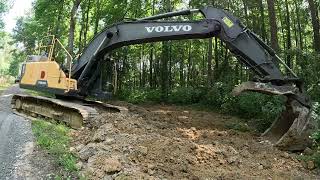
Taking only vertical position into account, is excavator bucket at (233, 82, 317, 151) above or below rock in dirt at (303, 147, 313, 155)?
above

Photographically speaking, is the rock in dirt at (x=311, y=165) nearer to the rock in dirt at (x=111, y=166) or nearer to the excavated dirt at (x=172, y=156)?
the excavated dirt at (x=172, y=156)

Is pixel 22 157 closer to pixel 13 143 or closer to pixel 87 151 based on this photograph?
pixel 13 143

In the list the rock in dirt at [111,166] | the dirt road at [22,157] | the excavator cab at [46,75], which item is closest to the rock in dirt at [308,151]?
the rock in dirt at [111,166]

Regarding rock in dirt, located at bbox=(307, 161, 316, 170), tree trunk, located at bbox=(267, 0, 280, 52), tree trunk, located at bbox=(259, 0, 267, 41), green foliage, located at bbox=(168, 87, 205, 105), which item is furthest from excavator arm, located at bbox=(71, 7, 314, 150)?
tree trunk, located at bbox=(259, 0, 267, 41)

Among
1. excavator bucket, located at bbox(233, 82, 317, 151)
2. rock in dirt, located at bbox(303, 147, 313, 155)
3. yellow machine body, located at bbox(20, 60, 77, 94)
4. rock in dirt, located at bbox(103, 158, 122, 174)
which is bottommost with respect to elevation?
rock in dirt, located at bbox(303, 147, 313, 155)

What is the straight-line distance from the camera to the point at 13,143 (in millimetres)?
8375

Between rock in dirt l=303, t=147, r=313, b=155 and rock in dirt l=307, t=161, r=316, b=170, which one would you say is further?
rock in dirt l=303, t=147, r=313, b=155

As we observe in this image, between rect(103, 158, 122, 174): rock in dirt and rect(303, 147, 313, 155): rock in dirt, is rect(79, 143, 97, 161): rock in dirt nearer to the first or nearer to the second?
rect(103, 158, 122, 174): rock in dirt

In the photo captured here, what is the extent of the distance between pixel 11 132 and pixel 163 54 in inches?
545

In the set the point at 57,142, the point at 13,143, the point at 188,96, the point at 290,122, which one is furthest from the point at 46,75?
the point at 188,96

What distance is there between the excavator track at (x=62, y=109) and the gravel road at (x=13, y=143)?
2.66ft

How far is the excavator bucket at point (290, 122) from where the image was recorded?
857 cm

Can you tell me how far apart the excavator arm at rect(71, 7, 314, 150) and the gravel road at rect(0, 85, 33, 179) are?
277 cm

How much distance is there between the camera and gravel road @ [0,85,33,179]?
670 centimetres
